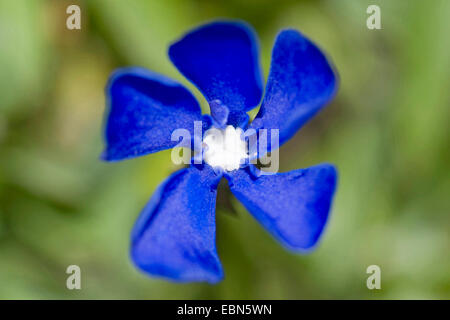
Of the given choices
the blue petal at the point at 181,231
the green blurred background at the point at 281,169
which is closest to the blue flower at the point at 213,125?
the blue petal at the point at 181,231

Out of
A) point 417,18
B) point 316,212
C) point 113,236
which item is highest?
point 417,18

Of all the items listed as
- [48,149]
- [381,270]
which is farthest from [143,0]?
[381,270]

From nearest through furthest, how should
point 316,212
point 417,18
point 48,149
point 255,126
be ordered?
point 316,212 → point 255,126 → point 417,18 → point 48,149

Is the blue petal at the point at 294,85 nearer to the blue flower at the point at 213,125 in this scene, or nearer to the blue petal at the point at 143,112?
the blue flower at the point at 213,125

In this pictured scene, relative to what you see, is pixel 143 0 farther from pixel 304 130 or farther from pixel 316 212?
pixel 316 212

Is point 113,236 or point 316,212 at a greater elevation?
point 113,236

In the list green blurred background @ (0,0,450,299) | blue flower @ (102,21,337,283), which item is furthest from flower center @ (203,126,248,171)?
green blurred background @ (0,0,450,299)

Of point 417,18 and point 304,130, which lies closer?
point 417,18
